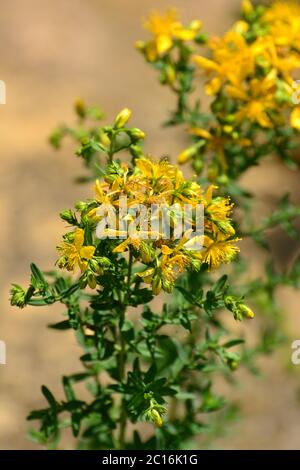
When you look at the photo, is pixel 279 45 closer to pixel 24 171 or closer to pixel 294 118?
pixel 294 118

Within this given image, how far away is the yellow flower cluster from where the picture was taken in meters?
2.51

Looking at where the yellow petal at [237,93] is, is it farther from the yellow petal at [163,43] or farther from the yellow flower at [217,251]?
the yellow flower at [217,251]

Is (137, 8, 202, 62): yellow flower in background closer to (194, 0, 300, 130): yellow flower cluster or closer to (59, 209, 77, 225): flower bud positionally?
(194, 0, 300, 130): yellow flower cluster

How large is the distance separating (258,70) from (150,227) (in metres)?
0.95

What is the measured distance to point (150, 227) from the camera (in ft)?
6.03

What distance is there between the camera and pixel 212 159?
2666 millimetres

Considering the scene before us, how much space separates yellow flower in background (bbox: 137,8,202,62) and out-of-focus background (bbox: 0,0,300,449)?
5.12 ft

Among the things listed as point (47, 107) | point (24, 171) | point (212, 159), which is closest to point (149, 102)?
point (47, 107)

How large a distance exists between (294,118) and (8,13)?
473 cm

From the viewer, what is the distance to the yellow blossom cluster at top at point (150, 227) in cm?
181

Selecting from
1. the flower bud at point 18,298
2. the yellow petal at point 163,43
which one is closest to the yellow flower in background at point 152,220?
the flower bud at point 18,298

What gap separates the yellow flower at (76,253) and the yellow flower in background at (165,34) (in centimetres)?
116

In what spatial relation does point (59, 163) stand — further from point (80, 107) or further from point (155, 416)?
point (155, 416)

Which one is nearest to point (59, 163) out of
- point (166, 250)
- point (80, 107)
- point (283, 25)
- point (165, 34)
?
point (80, 107)
